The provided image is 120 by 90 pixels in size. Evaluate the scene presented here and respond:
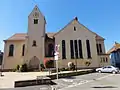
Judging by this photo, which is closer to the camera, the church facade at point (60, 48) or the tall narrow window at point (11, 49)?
the church facade at point (60, 48)

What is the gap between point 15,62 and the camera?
3459 centimetres

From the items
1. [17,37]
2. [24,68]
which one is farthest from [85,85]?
[17,37]

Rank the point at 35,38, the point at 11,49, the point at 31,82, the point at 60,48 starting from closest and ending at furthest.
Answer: the point at 31,82, the point at 60,48, the point at 35,38, the point at 11,49

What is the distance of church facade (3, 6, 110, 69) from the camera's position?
107ft

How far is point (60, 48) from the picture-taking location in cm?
3284

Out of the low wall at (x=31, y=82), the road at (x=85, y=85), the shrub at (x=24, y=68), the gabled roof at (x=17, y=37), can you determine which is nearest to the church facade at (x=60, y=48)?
the gabled roof at (x=17, y=37)

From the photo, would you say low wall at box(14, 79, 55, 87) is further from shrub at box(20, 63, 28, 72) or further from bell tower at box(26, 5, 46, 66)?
bell tower at box(26, 5, 46, 66)

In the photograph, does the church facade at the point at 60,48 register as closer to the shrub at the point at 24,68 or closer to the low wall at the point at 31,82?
the shrub at the point at 24,68

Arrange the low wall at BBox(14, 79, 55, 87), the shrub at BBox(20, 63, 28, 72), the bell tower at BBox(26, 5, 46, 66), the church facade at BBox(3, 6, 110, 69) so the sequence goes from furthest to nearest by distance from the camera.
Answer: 1. the bell tower at BBox(26, 5, 46, 66)
2. the church facade at BBox(3, 6, 110, 69)
3. the shrub at BBox(20, 63, 28, 72)
4. the low wall at BBox(14, 79, 55, 87)

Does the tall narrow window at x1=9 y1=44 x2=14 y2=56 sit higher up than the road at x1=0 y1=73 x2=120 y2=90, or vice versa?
the tall narrow window at x1=9 y1=44 x2=14 y2=56

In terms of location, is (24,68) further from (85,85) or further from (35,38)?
(85,85)

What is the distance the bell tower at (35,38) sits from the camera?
109 ft

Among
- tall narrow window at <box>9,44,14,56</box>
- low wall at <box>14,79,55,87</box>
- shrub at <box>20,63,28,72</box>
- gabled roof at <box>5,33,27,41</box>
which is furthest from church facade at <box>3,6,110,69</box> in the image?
low wall at <box>14,79,55,87</box>

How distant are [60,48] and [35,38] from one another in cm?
708
